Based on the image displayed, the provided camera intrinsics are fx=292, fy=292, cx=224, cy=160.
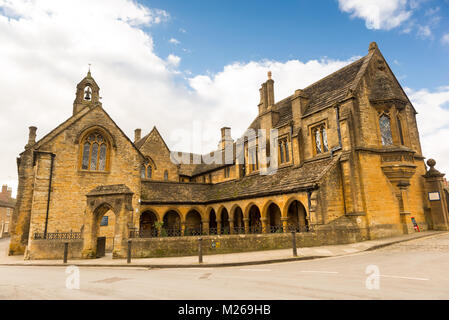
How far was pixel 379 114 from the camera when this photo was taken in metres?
21.6

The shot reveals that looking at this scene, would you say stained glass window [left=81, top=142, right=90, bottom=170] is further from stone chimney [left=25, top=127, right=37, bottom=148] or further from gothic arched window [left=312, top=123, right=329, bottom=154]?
gothic arched window [left=312, top=123, right=329, bottom=154]

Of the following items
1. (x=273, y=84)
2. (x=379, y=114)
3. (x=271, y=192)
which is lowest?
(x=271, y=192)

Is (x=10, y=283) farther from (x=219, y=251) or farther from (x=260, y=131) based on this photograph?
(x=260, y=131)

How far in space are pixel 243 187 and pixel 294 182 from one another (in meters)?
6.97

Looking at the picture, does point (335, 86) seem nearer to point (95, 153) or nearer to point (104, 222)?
point (95, 153)

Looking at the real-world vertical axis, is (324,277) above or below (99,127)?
below

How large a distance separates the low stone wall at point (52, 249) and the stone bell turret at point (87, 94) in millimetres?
14575

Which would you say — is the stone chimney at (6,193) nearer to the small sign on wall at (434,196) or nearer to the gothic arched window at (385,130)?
the gothic arched window at (385,130)

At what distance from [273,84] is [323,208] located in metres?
15.9

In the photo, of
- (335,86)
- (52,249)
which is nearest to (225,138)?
(335,86)

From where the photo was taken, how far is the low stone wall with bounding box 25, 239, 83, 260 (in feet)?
52.4

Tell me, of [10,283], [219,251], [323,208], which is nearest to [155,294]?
[10,283]

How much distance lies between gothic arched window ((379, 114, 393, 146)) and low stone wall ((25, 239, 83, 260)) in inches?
838
